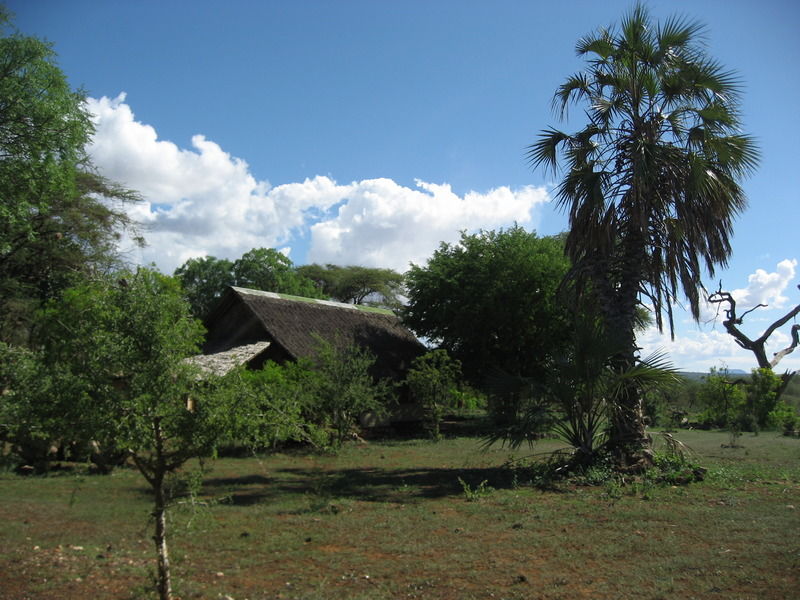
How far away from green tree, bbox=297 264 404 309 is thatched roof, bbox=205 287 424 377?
21022 millimetres

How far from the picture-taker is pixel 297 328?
73.8 feet

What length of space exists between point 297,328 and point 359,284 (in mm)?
26672

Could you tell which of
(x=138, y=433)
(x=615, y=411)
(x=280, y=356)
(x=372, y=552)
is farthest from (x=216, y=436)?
(x=280, y=356)

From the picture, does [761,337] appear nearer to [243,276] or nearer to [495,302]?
[495,302]

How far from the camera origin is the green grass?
5.52 metres

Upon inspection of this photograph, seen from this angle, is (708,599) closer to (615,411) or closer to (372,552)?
(372,552)

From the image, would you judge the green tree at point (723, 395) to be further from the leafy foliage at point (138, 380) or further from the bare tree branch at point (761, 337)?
the leafy foliage at point (138, 380)

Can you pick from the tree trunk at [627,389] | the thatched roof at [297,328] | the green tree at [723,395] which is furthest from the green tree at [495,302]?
the tree trunk at [627,389]

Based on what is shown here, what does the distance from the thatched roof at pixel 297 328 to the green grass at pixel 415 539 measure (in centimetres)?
951

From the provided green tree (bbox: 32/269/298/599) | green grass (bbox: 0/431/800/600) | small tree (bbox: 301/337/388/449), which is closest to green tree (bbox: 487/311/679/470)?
green grass (bbox: 0/431/800/600)

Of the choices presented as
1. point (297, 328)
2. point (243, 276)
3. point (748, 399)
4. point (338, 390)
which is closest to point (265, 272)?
point (243, 276)

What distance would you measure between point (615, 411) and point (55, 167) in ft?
44.1

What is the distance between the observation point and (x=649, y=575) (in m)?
5.75

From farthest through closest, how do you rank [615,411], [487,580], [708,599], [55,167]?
[55,167], [615,411], [487,580], [708,599]
